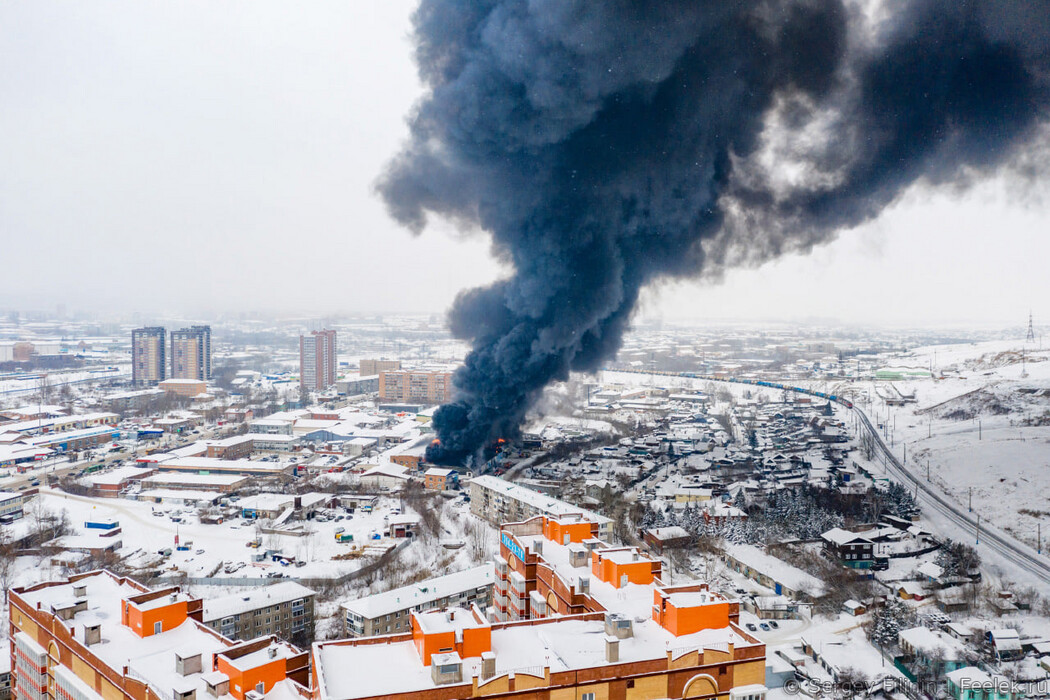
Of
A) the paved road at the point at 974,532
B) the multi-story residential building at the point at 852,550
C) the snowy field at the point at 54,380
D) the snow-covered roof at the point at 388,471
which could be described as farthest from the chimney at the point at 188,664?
the snowy field at the point at 54,380

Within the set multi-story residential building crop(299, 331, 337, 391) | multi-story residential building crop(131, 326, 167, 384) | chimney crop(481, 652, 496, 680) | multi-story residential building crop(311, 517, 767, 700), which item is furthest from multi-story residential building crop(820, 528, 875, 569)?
multi-story residential building crop(131, 326, 167, 384)

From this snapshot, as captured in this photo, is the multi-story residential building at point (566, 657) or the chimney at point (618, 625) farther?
the chimney at point (618, 625)

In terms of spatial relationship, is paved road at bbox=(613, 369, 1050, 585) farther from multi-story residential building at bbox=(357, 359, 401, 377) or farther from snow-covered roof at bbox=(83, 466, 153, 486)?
multi-story residential building at bbox=(357, 359, 401, 377)

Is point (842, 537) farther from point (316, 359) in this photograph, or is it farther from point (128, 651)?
point (316, 359)

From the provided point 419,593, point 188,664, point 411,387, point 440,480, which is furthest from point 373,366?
point 188,664

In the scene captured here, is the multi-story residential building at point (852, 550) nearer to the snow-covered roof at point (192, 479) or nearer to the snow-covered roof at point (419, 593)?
the snow-covered roof at point (419, 593)

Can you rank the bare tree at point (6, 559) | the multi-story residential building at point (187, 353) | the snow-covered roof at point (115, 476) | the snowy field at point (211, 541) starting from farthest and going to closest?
the multi-story residential building at point (187, 353) < the snow-covered roof at point (115, 476) < the snowy field at point (211, 541) < the bare tree at point (6, 559)
